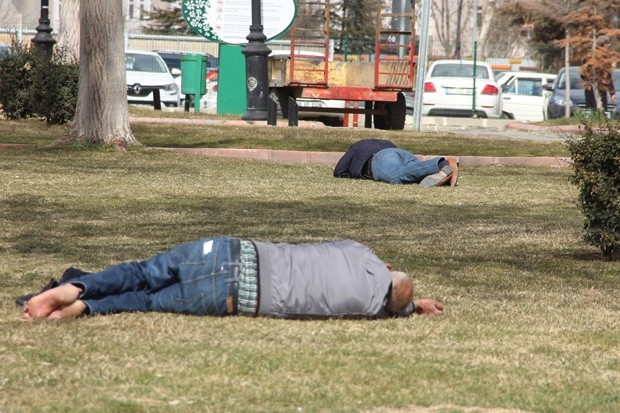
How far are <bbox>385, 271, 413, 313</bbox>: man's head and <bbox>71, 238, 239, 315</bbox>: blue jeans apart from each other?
2.69 feet

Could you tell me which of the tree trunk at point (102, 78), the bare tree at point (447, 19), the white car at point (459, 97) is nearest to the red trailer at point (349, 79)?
the tree trunk at point (102, 78)

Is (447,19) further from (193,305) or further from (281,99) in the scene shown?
(193,305)

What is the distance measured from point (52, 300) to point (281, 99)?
59.5 feet

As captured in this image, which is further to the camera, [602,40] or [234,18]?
[602,40]

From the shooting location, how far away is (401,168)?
46.7ft

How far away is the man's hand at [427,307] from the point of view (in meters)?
6.70

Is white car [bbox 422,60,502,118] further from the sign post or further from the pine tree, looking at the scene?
the pine tree

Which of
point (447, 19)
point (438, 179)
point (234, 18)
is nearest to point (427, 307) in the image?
point (438, 179)

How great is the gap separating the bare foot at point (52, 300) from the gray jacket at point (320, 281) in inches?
35.4

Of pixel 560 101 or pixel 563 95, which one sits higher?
pixel 563 95

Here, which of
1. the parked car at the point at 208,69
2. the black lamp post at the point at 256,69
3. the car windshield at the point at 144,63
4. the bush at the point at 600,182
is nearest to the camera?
the bush at the point at 600,182

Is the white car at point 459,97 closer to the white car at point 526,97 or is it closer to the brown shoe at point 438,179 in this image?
the white car at point 526,97

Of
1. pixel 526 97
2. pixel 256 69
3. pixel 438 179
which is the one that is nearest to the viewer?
pixel 438 179

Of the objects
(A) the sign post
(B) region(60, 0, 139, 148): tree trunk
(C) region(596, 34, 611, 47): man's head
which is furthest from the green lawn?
(C) region(596, 34, 611, 47): man's head
